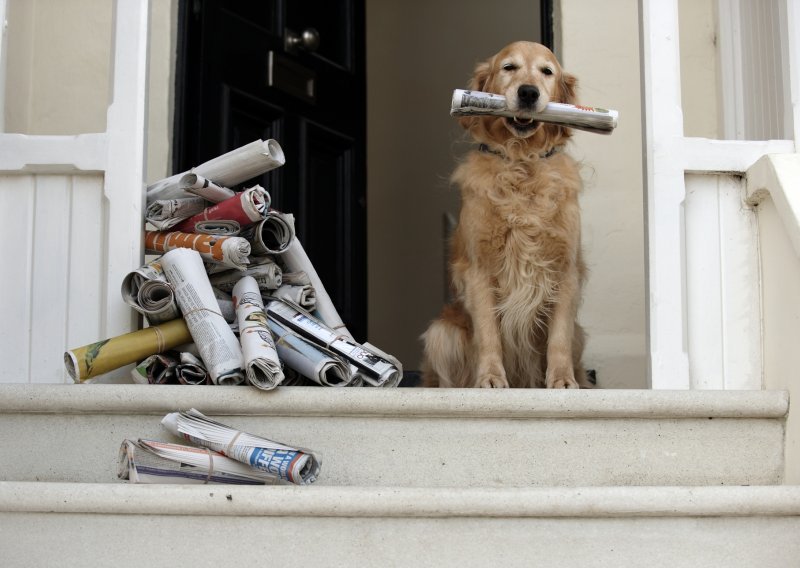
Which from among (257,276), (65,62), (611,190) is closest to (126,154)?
(257,276)

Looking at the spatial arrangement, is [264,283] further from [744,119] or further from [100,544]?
[744,119]

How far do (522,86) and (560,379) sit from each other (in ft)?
2.52

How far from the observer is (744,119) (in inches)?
124

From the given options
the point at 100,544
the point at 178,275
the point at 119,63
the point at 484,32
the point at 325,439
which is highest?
the point at 484,32

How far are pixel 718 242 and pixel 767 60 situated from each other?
95cm

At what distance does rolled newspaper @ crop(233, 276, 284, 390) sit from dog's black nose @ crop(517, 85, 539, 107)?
0.84 m

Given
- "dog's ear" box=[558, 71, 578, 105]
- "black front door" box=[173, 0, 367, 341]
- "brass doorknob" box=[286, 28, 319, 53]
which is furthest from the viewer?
"brass doorknob" box=[286, 28, 319, 53]

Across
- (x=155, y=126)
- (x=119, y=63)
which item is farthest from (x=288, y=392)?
(x=155, y=126)

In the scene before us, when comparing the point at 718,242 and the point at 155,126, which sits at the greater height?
the point at 155,126

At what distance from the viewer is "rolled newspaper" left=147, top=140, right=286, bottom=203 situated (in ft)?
7.97

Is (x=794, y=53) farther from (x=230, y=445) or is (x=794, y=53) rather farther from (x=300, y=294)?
(x=230, y=445)

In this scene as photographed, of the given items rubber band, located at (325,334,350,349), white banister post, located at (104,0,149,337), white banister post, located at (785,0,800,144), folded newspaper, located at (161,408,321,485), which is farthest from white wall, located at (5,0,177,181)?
white banister post, located at (785,0,800,144)

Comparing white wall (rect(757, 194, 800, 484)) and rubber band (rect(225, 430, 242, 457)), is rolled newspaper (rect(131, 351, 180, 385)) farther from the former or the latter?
white wall (rect(757, 194, 800, 484))

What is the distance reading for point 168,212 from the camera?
2400 millimetres
